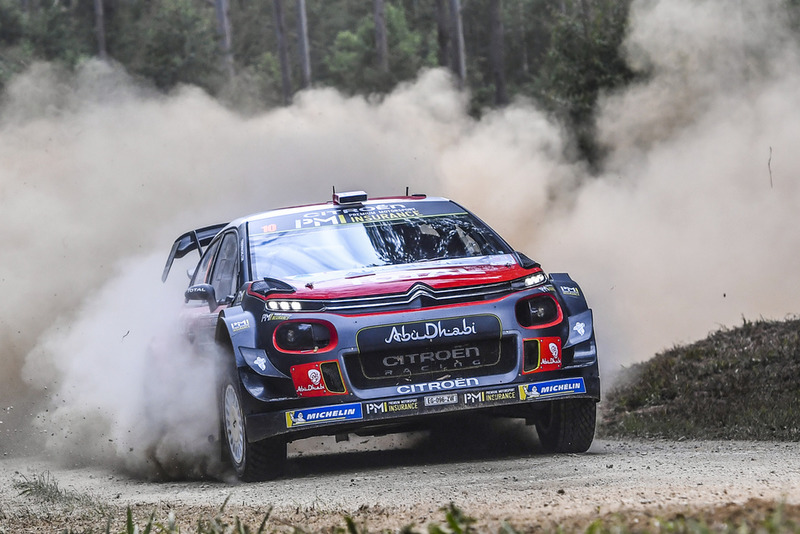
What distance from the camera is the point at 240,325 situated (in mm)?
8180

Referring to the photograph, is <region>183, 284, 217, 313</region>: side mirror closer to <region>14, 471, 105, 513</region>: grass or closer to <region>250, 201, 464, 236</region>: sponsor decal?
<region>250, 201, 464, 236</region>: sponsor decal

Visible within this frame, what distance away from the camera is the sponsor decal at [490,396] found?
8.00 metres

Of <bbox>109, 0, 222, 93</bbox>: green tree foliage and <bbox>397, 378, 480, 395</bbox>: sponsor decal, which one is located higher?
<bbox>109, 0, 222, 93</bbox>: green tree foliage

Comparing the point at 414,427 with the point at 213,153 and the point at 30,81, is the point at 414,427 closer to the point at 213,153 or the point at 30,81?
the point at 213,153

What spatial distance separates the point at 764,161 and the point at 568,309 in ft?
41.2

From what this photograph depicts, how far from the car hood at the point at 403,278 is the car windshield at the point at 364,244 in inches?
7.9

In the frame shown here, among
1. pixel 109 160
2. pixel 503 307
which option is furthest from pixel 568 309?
pixel 109 160

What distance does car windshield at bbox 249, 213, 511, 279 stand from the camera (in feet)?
28.9

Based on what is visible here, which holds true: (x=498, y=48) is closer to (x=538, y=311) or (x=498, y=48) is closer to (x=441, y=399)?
(x=538, y=311)

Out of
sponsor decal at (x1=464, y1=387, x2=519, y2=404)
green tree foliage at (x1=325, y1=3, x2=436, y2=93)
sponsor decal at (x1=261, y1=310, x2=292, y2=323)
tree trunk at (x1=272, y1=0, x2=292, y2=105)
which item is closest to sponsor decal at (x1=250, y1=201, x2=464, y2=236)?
sponsor decal at (x1=261, y1=310, x2=292, y2=323)

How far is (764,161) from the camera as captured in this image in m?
20.0

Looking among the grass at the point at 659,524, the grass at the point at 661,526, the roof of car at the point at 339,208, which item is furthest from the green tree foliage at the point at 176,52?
A: the grass at the point at 661,526

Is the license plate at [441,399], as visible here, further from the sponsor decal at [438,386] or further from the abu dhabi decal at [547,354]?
the abu dhabi decal at [547,354]

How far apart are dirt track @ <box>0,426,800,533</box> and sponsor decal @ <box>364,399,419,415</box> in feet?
1.21
